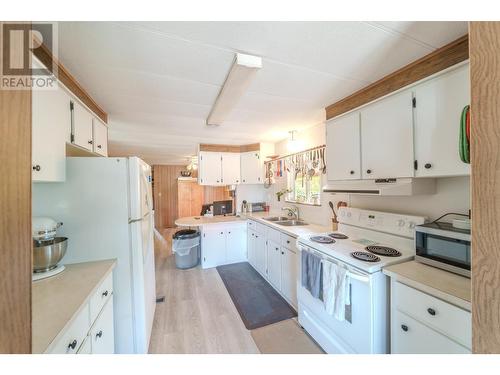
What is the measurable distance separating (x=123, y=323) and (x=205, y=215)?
8.28 ft

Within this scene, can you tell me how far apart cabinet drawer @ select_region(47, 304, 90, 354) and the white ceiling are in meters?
1.49

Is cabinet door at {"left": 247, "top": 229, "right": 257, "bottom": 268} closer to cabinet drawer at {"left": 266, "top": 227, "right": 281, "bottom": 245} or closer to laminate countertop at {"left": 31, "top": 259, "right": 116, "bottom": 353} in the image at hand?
cabinet drawer at {"left": 266, "top": 227, "right": 281, "bottom": 245}

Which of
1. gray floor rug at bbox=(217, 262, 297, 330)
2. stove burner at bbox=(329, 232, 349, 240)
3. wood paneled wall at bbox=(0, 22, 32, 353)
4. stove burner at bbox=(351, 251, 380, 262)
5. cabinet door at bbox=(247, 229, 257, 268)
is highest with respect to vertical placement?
wood paneled wall at bbox=(0, 22, 32, 353)

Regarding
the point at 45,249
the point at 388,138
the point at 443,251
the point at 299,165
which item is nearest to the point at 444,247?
the point at 443,251

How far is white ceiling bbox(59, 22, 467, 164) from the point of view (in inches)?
39.6

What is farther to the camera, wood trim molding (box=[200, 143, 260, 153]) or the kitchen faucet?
wood trim molding (box=[200, 143, 260, 153])

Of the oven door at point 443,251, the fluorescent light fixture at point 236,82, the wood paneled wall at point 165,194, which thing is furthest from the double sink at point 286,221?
the wood paneled wall at point 165,194

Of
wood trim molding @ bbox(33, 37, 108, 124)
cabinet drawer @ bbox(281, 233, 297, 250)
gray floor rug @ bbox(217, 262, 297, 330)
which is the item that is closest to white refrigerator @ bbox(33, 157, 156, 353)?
wood trim molding @ bbox(33, 37, 108, 124)

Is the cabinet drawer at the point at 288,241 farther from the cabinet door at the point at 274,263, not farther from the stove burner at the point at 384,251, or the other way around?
the stove burner at the point at 384,251

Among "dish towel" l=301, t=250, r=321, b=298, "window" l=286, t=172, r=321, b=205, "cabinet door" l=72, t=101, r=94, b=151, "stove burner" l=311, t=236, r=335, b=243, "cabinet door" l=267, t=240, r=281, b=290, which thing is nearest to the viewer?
"cabinet door" l=72, t=101, r=94, b=151

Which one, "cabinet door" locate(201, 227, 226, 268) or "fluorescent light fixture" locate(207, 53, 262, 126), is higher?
"fluorescent light fixture" locate(207, 53, 262, 126)

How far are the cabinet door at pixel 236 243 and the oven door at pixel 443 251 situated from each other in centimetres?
264
